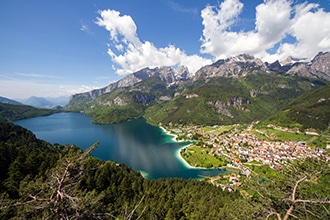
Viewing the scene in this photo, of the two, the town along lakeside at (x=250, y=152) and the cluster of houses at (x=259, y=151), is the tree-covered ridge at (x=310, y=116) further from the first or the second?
the cluster of houses at (x=259, y=151)

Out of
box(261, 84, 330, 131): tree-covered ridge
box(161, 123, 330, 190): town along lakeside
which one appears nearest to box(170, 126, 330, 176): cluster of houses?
box(161, 123, 330, 190): town along lakeside

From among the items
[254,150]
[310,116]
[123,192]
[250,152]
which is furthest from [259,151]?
[310,116]

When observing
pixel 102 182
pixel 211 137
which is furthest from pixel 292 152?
pixel 102 182

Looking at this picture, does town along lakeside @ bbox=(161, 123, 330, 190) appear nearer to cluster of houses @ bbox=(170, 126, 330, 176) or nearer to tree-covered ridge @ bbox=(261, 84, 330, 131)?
cluster of houses @ bbox=(170, 126, 330, 176)

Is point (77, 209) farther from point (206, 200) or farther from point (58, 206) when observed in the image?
point (206, 200)

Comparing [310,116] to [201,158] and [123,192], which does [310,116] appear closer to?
[201,158]

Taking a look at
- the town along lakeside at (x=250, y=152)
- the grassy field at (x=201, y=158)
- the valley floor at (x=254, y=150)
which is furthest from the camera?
the grassy field at (x=201, y=158)

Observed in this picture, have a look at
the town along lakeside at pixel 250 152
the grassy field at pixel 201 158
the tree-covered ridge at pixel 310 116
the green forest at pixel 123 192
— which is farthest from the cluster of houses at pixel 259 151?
the tree-covered ridge at pixel 310 116
